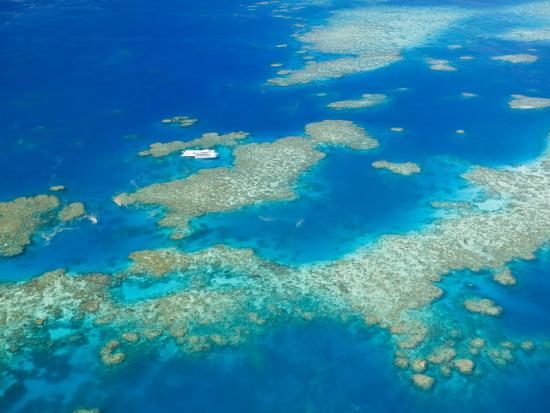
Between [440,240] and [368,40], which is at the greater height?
[368,40]

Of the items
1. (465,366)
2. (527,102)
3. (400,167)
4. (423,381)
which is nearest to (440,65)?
(527,102)

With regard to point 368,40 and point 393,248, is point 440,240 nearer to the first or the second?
point 393,248

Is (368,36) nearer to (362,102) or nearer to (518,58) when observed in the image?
(518,58)

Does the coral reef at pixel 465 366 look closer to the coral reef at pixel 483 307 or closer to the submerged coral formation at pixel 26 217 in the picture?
the coral reef at pixel 483 307

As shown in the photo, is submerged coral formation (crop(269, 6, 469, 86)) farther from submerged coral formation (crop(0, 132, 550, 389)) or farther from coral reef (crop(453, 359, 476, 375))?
coral reef (crop(453, 359, 476, 375))

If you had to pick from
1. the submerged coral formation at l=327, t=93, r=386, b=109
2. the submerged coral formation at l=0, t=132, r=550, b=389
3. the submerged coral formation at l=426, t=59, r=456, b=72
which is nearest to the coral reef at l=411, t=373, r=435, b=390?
the submerged coral formation at l=0, t=132, r=550, b=389

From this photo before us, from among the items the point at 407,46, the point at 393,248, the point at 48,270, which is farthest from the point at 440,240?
the point at 407,46
